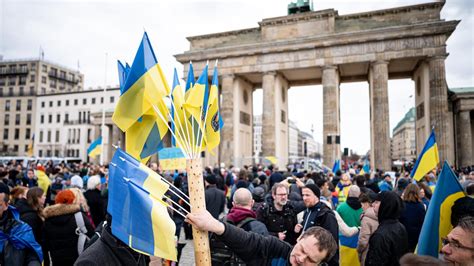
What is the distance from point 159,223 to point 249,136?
34.3m

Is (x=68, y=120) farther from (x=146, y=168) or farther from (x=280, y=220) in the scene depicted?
(x=146, y=168)

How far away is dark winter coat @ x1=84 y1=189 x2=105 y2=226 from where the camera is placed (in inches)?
262

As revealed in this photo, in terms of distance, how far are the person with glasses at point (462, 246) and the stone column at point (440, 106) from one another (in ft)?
88.5

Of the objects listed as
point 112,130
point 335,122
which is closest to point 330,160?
point 335,122

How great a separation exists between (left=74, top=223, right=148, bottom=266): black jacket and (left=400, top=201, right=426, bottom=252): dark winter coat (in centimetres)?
430

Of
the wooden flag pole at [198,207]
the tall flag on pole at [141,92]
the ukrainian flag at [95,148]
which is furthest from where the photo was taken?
the ukrainian flag at [95,148]

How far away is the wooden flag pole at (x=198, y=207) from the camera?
2195 mm

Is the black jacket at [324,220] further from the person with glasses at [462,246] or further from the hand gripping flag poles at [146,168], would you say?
the hand gripping flag poles at [146,168]

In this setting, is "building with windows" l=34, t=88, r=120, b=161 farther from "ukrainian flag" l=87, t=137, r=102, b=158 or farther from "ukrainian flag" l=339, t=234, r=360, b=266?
"ukrainian flag" l=339, t=234, r=360, b=266

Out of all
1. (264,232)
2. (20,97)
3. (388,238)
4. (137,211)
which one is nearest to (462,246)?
(388,238)

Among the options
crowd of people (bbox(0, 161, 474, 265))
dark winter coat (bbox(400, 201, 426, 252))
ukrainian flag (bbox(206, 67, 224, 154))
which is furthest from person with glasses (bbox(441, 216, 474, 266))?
dark winter coat (bbox(400, 201, 426, 252))

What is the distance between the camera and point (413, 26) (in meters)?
25.9

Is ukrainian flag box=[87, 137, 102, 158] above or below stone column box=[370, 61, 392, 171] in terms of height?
below

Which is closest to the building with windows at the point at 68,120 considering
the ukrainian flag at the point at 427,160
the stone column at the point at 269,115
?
the stone column at the point at 269,115
